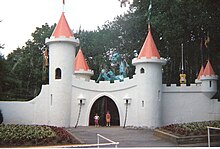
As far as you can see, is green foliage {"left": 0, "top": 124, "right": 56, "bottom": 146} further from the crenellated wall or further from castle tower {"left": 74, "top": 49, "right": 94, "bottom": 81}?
castle tower {"left": 74, "top": 49, "right": 94, "bottom": 81}

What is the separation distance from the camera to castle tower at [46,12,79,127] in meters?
7.49

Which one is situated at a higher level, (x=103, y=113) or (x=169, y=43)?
(x=169, y=43)

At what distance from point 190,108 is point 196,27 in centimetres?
231

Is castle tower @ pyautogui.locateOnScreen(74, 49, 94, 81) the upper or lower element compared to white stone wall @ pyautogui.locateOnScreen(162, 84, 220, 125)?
upper

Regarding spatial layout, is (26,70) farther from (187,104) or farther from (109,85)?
(187,104)

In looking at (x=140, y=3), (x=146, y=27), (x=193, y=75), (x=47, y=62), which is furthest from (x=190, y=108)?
(x=47, y=62)

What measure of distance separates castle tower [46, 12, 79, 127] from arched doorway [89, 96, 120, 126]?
869mm

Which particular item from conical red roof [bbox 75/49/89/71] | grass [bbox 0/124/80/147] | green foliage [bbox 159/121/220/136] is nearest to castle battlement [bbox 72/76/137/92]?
conical red roof [bbox 75/49/89/71]

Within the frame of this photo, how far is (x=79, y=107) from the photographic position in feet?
26.0

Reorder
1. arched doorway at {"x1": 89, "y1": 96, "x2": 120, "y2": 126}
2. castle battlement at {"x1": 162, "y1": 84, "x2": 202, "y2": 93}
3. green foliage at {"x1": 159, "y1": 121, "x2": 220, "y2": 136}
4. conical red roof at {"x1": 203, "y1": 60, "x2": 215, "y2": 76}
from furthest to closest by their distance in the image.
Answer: conical red roof at {"x1": 203, "y1": 60, "x2": 215, "y2": 76}
castle battlement at {"x1": 162, "y1": 84, "x2": 202, "y2": 93}
arched doorway at {"x1": 89, "y1": 96, "x2": 120, "y2": 126}
green foliage at {"x1": 159, "y1": 121, "x2": 220, "y2": 136}

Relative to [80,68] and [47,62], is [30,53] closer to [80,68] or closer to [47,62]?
[47,62]

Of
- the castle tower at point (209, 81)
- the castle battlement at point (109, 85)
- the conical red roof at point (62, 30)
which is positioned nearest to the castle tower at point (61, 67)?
the conical red roof at point (62, 30)

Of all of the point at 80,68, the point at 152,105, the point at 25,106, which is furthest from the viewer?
the point at 80,68

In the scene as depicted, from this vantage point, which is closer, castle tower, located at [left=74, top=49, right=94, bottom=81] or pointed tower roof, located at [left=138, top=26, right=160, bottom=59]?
pointed tower roof, located at [left=138, top=26, right=160, bottom=59]
